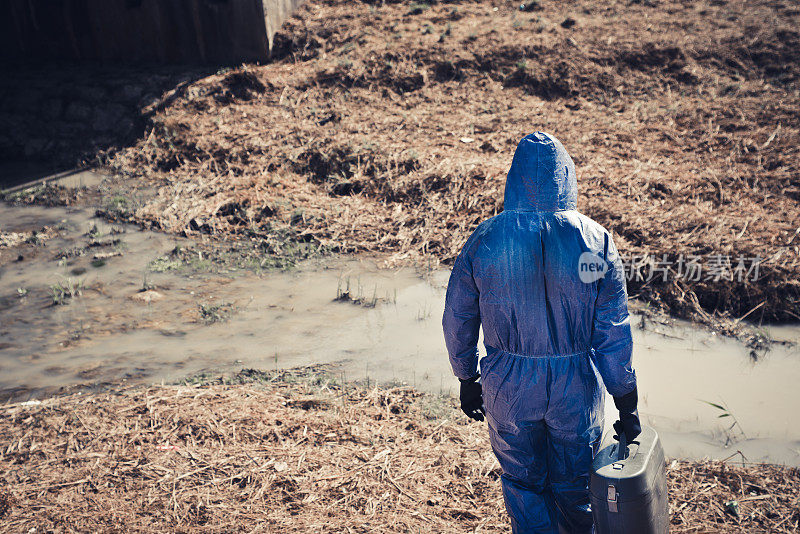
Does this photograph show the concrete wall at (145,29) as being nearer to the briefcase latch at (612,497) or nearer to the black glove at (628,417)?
the black glove at (628,417)

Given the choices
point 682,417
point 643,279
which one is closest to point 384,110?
point 643,279

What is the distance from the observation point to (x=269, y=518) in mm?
3531

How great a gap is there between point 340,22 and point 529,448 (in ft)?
39.1

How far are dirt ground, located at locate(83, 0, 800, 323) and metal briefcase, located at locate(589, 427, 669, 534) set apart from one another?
3814mm

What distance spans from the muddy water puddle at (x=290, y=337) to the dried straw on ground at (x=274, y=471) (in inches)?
16.6

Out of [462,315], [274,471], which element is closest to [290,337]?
[274,471]

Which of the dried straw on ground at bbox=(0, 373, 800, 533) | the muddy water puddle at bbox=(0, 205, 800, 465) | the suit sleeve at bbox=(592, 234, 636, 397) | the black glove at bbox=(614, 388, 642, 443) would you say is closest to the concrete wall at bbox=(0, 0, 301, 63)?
the muddy water puddle at bbox=(0, 205, 800, 465)

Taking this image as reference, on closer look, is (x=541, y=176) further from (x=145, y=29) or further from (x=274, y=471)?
(x=145, y=29)

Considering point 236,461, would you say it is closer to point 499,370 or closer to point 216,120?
point 499,370

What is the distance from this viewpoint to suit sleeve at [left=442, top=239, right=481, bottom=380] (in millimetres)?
2721

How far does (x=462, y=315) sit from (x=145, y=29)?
12.2m

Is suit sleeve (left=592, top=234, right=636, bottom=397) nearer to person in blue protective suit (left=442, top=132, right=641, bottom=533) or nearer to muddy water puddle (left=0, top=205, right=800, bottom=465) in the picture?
person in blue protective suit (left=442, top=132, right=641, bottom=533)

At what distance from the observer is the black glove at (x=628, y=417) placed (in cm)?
261

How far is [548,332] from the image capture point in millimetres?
2578
